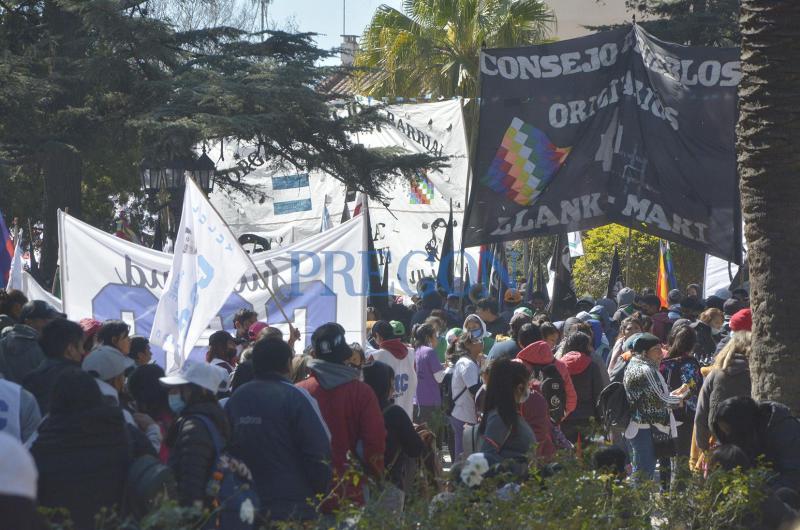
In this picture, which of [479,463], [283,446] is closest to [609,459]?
[479,463]

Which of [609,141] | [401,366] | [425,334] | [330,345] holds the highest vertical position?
[609,141]

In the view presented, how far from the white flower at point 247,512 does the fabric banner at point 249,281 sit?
4.66m

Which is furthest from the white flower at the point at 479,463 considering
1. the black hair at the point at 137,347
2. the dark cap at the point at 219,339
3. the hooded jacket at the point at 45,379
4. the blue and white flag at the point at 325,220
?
the blue and white flag at the point at 325,220

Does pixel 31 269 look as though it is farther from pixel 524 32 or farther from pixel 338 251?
pixel 524 32

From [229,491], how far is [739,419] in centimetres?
242

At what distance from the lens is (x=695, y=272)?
28.8 meters

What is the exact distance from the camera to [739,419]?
578cm

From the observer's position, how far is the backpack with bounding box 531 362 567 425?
30.0ft

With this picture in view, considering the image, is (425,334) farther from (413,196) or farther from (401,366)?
(413,196)

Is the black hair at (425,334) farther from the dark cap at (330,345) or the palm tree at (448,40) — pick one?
the palm tree at (448,40)

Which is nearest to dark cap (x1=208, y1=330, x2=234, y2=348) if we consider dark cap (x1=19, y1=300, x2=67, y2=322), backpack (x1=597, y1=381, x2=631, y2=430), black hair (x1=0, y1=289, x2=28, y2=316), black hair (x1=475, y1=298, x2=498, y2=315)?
dark cap (x1=19, y1=300, x2=67, y2=322)

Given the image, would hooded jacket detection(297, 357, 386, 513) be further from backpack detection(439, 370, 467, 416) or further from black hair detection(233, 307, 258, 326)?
backpack detection(439, 370, 467, 416)

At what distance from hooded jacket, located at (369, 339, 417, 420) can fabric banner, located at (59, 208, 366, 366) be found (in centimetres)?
35

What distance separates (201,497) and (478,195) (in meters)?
6.26
